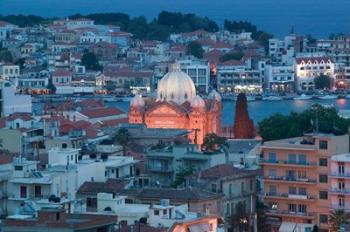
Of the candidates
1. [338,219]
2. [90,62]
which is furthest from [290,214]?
[90,62]

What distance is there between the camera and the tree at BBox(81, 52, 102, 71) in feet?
242

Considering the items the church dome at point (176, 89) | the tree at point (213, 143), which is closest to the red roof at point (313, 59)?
the church dome at point (176, 89)

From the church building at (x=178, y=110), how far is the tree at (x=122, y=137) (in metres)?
4.17

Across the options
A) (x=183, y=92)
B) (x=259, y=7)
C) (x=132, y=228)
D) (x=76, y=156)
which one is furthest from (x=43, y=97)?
(x=259, y=7)

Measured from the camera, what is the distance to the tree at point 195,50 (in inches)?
3063

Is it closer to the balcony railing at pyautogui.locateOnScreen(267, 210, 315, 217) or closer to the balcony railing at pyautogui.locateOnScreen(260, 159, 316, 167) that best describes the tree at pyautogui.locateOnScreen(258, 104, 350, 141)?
the balcony railing at pyautogui.locateOnScreen(260, 159, 316, 167)

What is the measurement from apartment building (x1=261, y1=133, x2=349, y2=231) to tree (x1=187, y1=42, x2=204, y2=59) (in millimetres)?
54253

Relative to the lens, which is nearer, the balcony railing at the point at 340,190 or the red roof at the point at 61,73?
the balcony railing at the point at 340,190

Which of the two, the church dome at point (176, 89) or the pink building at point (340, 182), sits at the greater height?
the church dome at point (176, 89)

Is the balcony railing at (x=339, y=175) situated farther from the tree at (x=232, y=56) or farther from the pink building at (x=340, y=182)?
the tree at (x=232, y=56)

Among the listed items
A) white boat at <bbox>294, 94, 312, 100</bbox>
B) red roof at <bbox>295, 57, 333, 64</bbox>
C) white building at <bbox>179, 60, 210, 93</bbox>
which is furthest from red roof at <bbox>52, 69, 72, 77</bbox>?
Result: red roof at <bbox>295, 57, 333, 64</bbox>

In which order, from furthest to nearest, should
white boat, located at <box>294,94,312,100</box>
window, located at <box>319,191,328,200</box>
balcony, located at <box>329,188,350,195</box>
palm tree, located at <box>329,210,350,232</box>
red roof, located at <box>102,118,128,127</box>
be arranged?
white boat, located at <box>294,94,312,100</box>
red roof, located at <box>102,118,128,127</box>
window, located at <box>319,191,328,200</box>
balcony, located at <box>329,188,350,195</box>
palm tree, located at <box>329,210,350,232</box>

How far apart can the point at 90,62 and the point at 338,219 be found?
A: 175 ft

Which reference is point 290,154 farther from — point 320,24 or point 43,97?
point 320,24
